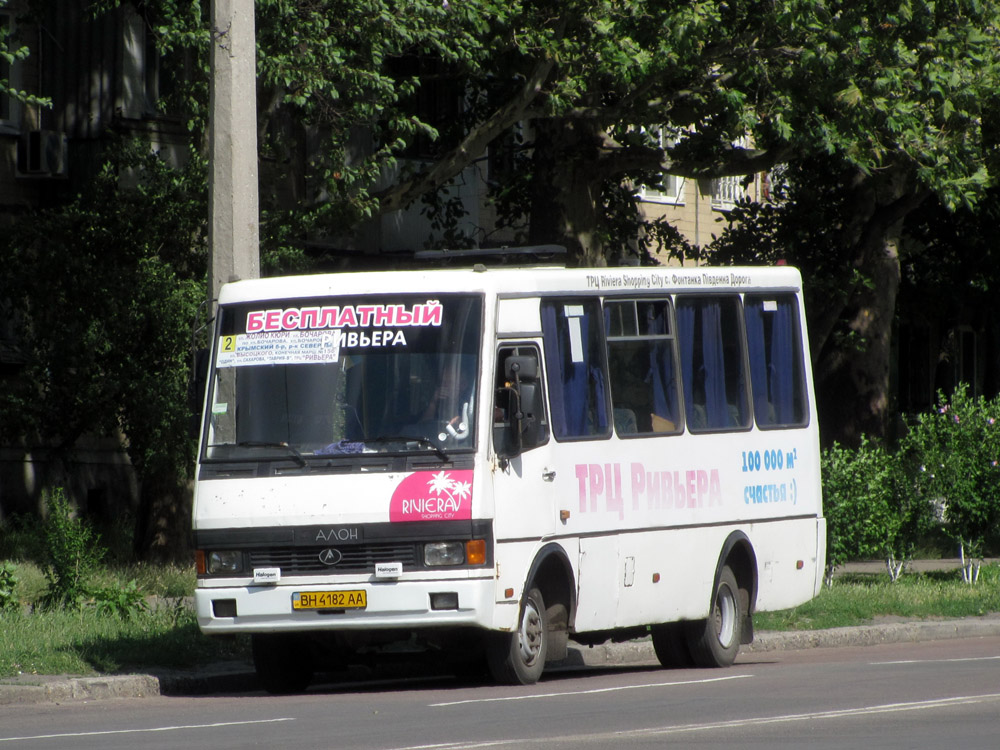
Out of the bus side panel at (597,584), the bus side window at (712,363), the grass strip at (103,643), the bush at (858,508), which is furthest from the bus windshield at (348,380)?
the bush at (858,508)

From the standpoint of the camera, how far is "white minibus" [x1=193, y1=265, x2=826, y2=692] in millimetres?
11438

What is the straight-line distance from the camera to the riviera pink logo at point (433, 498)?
37.4 feet

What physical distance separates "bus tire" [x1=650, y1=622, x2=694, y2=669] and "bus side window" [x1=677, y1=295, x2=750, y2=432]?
5.08 feet

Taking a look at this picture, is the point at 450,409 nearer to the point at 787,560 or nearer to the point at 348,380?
the point at 348,380

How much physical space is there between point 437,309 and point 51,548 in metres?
4.78

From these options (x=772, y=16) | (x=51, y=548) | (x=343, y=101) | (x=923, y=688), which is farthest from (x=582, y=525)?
Answer: (x=772, y=16)

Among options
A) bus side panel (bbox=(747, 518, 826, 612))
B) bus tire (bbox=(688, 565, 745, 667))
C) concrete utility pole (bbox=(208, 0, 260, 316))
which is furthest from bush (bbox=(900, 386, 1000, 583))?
concrete utility pole (bbox=(208, 0, 260, 316))

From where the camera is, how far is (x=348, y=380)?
38.8 feet

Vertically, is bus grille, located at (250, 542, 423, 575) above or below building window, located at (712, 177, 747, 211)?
below

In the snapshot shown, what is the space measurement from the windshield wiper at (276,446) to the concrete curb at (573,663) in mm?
1695

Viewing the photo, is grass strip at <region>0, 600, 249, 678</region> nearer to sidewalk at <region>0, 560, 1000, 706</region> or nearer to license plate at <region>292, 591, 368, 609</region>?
sidewalk at <region>0, 560, 1000, 706</region>

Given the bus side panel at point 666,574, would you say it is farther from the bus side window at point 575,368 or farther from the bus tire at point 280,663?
the bus tire at point 280,663

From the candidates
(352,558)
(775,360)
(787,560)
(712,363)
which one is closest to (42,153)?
(775,360)

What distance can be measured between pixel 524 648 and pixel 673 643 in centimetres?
248
